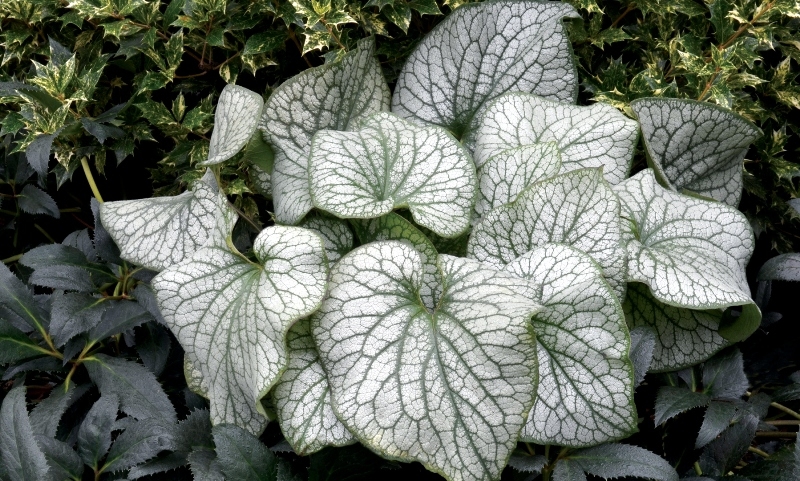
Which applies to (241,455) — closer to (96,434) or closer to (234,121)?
(96,434)

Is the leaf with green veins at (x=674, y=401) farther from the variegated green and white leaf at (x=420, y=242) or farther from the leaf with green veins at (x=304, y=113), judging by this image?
the leaf with green veins at (x=304, y=113)

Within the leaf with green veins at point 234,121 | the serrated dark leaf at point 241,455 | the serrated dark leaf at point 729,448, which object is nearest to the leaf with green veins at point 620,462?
the serrated dark leaf at point 729,448

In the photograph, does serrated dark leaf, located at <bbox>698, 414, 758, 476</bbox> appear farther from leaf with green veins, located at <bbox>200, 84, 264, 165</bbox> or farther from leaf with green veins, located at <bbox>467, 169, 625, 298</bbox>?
leaf with green veins, located at <bbox>200, 84, 264, 165</bbox>

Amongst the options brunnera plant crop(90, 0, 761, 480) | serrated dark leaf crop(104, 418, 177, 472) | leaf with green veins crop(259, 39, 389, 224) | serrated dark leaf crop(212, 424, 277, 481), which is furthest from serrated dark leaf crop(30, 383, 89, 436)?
leaf with green veins crop(259, 39, 389, 224)

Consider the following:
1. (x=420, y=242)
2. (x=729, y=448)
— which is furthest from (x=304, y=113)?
(x=729, y=448)

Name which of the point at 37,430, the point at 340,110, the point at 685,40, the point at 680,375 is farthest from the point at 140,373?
the point at 685,40

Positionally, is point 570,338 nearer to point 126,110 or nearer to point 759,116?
point 759,116

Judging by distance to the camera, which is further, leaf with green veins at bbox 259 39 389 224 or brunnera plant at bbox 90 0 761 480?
leaf with green veins at bbox 259 39 389 224
